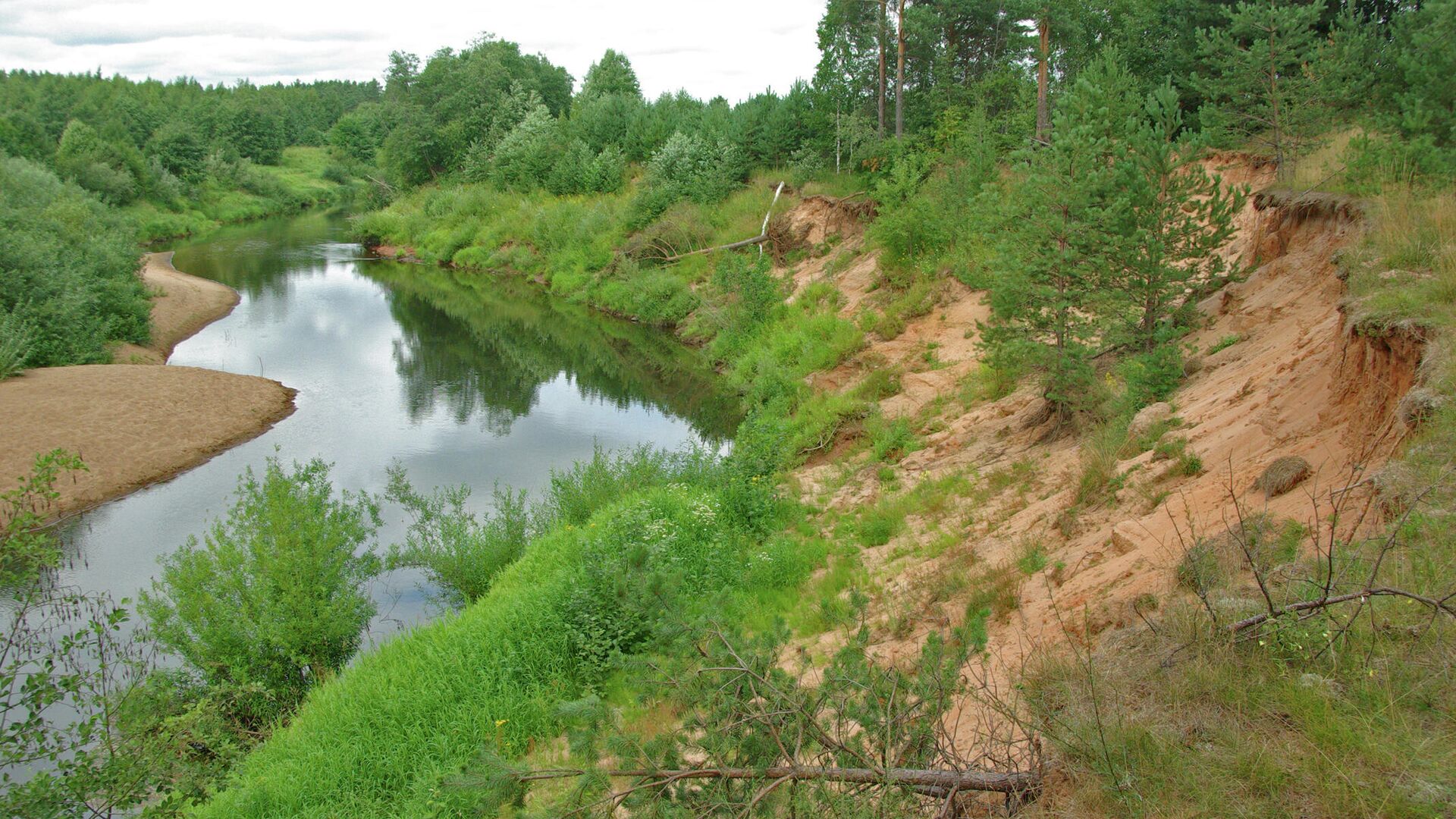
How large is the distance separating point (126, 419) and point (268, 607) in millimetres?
11489

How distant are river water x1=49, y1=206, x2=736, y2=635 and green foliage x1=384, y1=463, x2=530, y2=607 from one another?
45cm

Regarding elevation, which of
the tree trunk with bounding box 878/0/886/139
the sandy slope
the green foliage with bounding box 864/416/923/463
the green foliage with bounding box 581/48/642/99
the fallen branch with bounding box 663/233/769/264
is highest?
the green foliage with bounding box 581/48/642/99

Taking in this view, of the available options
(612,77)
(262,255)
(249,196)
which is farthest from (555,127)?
(249,196)

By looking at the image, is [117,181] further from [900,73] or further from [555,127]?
[900,73]

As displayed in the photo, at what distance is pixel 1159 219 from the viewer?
10.7m

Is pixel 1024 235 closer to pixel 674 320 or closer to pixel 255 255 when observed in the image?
pixel 674 320

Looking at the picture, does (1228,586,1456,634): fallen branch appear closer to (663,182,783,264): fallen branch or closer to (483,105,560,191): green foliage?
(663,182,783,264): fallen branch

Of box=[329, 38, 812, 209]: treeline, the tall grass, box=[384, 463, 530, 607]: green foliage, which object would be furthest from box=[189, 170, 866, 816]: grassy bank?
box=[329, 38, 812, 209]: treeline

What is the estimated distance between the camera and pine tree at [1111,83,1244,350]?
10617mm

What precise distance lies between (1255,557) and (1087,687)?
1.57 metres

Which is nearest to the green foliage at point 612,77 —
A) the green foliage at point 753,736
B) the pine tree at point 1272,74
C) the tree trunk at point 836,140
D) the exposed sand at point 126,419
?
the tree trunk at point 836,140

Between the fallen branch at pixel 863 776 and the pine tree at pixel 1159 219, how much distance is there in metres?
7.73

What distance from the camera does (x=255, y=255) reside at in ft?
146

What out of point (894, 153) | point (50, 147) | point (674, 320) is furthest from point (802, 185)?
point (50, 147)
